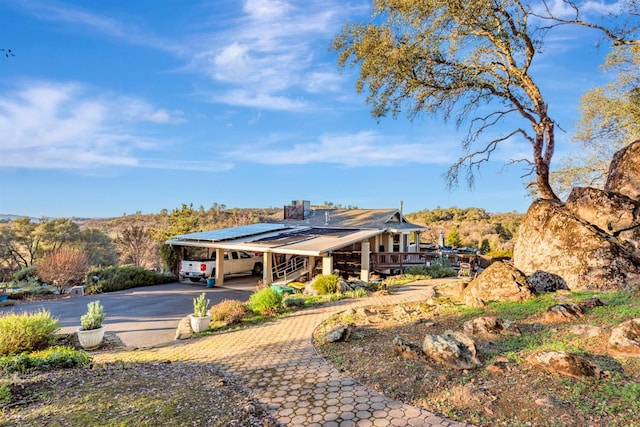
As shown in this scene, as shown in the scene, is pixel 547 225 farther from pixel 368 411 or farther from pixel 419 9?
pixel 368 411

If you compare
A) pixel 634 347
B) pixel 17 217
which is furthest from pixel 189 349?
pixel 17 217

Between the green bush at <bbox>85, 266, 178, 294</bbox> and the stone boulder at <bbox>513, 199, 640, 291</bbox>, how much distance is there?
1563cm

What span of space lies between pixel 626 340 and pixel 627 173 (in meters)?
8.76

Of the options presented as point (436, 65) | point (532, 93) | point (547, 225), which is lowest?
point (547, 225)

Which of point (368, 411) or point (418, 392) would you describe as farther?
point (418, 392)

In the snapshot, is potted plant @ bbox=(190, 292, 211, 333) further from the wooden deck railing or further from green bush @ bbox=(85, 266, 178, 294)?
the wooden deck railing

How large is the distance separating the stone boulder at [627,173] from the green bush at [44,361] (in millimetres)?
14719

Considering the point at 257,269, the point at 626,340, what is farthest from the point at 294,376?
the point at 257,269

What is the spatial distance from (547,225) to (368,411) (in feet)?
31.7

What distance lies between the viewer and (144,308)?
1138 cm

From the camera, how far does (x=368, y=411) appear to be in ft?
12.4

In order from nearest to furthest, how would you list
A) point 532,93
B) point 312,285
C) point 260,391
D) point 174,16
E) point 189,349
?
point 260,391
point 189,349
point 174,16
point 532,93
point 312,285

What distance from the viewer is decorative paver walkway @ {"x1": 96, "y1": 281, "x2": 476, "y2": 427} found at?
3.68 metres

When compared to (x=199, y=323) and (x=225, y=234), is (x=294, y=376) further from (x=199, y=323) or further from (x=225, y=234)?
(x=225, y=234)
